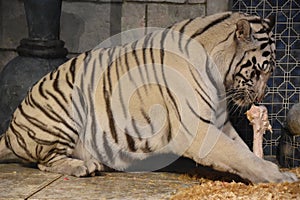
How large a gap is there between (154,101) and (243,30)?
71 centimetres

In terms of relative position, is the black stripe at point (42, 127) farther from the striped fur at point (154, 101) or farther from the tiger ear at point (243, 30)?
the tiger ear at point (243, 30)

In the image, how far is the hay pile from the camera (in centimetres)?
386

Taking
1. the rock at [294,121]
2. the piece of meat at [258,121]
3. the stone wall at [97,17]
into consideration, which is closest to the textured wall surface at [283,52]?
the stone wall at [97,17]

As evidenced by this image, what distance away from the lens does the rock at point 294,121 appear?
4992 millimetres

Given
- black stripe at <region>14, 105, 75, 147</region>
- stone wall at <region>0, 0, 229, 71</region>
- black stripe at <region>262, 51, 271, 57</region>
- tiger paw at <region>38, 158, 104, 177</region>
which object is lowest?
tiger paw at <region>38, 158, 104, 177</region>

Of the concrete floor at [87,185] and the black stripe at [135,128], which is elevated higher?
the black stripe at [135,128]

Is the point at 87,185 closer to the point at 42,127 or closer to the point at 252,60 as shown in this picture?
the point at 42,127

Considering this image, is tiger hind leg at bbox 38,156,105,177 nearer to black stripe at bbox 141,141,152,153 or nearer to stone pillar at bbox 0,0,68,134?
black stripe at bbox 141,141,152,153

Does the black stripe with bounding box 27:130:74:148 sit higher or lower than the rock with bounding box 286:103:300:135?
lower

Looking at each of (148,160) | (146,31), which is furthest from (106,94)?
(146,31)

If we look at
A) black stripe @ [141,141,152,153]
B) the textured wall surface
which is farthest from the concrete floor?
the textured wall surface

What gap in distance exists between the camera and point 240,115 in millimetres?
5805

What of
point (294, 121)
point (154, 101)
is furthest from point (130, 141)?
point (294, 121)

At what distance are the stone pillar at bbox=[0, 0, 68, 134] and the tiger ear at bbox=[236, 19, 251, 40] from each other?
167cm
